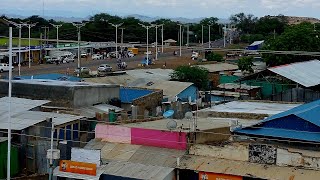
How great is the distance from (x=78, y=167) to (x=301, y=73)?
1288 cm

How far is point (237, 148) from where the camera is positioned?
12305 mm

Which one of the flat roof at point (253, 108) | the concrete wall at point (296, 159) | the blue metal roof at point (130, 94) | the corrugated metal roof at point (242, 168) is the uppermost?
the blue metal roof at point (130, 94)

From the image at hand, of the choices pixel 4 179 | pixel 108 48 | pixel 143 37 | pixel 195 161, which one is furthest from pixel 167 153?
pixel 143 37

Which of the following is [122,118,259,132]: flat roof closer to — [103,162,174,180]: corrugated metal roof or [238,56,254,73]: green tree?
[103,162,174,180]: corrugated metal roof

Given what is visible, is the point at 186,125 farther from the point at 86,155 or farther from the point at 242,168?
the point at 86,155

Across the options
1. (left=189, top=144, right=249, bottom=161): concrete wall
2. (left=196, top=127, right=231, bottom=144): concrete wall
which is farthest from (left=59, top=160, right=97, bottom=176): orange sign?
(left=196, top=127, right=231, bottom=144): concrete wall

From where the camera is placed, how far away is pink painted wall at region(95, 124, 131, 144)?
45.5 ft

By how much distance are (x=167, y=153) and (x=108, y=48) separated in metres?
52.4

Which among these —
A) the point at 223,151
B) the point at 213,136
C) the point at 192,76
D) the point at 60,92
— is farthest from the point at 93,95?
the point at 192,76

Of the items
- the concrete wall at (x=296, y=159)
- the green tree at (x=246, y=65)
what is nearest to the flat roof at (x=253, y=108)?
the concrete wall at (x=296, y=159)

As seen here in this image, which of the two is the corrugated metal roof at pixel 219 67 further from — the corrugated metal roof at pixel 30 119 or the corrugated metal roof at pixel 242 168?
the corrugated metal roof at pixel 242 168

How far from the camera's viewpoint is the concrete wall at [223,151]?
483 inches

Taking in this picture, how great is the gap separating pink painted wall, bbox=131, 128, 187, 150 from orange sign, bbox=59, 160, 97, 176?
158 cm

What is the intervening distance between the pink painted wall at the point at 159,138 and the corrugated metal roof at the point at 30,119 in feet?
8.04
